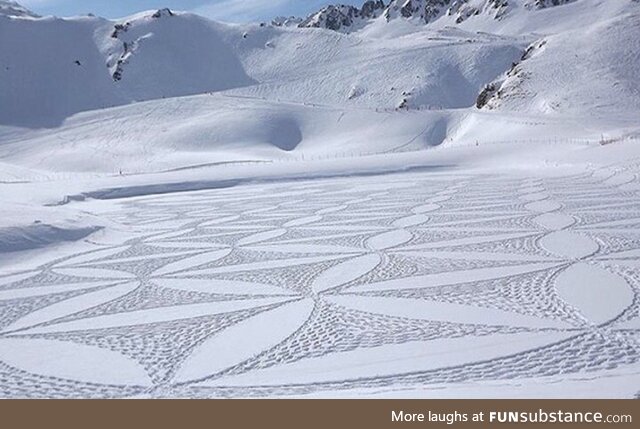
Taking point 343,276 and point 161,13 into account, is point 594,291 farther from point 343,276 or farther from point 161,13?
point 161,13

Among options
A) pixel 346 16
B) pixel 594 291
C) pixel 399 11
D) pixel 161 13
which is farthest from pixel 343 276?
pixel 346 16

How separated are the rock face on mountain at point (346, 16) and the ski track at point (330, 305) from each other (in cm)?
16241

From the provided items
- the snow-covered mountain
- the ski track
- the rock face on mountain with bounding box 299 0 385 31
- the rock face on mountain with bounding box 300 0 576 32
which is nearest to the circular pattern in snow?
the ski track

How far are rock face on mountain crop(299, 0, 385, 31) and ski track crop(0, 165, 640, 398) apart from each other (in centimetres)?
16241

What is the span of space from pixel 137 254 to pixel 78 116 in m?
53.8

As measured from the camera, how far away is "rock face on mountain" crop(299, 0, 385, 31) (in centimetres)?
16600

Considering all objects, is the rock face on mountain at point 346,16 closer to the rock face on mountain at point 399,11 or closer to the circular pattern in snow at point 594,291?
the rock face on mountain at point 399,11

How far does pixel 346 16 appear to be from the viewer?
172 metres

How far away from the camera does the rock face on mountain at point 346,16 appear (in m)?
166

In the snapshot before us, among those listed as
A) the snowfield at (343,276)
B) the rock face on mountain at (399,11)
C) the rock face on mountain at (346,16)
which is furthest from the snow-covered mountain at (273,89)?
the rock face on mountain at (346,16)

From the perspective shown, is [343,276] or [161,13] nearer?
[343,276]

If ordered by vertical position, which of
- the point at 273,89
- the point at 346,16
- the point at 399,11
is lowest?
the point at 273,89

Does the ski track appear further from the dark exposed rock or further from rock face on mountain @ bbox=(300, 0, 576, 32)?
rock face on mountain @ bbox=(300, 0, 576, 32)

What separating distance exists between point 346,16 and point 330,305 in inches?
6902
